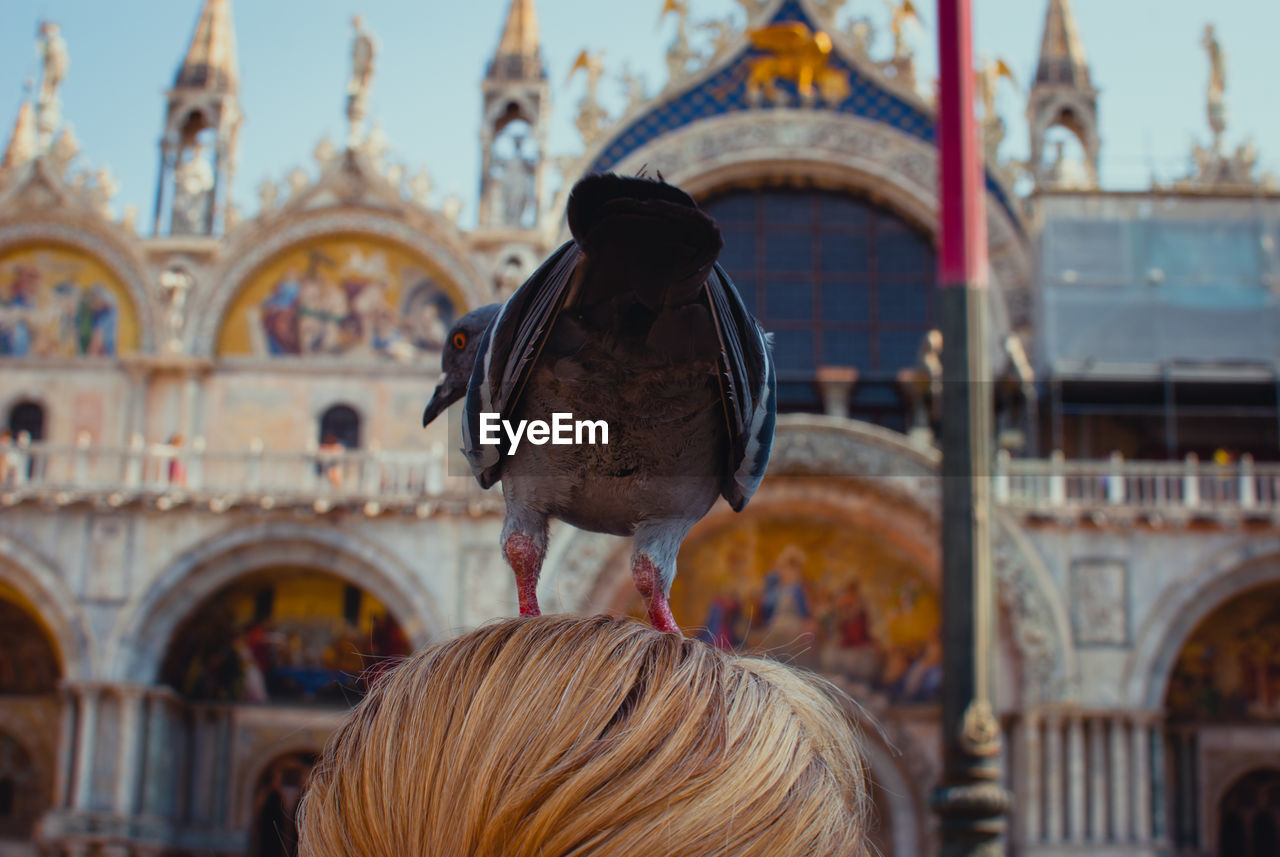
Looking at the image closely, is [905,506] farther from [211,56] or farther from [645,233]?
[645,233]

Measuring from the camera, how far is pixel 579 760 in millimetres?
1135

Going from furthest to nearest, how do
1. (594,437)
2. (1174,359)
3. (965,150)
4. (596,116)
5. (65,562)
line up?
(596,116) < (1174,359) < (65,562) < (965,150) < (594,437)

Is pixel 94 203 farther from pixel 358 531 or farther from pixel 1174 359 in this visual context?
pixel 1174 359

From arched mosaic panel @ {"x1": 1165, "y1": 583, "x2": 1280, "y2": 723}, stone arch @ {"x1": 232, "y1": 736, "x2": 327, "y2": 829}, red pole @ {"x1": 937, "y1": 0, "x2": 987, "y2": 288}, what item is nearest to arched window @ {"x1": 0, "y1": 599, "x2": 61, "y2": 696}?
stone arch @ {"x1": 232, "y1": 736, "x2": 327, "y2": 829}

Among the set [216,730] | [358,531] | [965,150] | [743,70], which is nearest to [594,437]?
[965,150]

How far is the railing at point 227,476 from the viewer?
17.1 m

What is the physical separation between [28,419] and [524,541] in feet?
61.5

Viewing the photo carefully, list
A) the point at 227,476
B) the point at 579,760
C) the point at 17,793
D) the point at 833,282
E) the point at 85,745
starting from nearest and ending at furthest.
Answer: the point at 579,760 → the point at 85,745 → the point at 17,793 → the point at 227,476 → the point at 833,282

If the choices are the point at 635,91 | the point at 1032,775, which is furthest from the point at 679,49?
the point at 1032,775

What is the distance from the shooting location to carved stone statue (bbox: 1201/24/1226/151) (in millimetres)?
19906

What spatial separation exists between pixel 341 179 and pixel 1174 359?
412 inches

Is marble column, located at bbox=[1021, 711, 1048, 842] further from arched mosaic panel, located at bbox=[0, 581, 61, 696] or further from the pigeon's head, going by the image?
the pigeon's head

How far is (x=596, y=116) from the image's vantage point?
19.9 meters

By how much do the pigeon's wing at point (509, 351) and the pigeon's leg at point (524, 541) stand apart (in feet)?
0.21
